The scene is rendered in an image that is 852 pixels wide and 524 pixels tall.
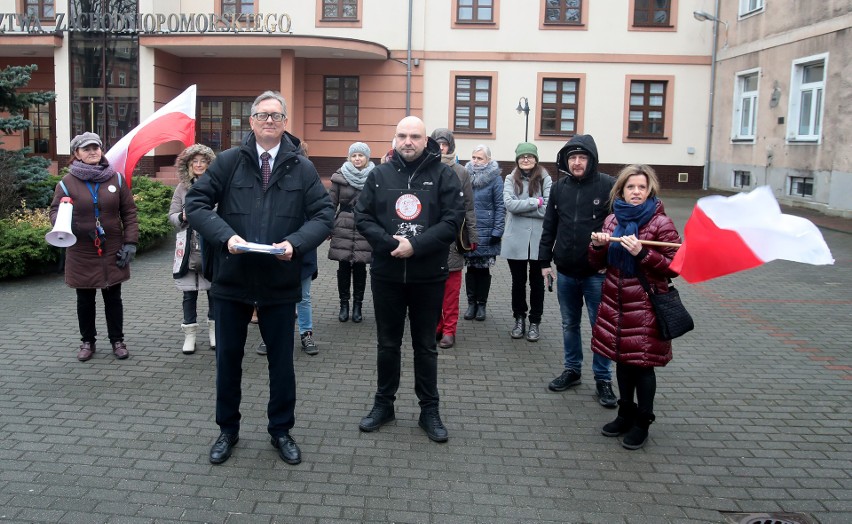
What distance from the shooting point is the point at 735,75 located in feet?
78.3

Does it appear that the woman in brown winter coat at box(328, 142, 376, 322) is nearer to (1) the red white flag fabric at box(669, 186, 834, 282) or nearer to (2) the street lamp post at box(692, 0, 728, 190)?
(1) the red white flag fabric at box(669, 186, 834, 282)

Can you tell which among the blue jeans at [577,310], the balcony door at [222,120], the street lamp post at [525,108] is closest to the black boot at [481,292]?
the blue jeans at [577,310]

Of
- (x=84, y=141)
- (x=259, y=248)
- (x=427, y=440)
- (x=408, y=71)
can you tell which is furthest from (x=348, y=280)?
(x=408, y=71)

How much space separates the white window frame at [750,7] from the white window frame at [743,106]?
1.70 metres

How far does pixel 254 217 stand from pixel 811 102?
62.5 feet

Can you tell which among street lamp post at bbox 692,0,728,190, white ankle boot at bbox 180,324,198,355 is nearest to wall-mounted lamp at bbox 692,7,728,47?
street lamp post at bbox 692,0,728,190

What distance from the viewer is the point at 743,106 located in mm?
23844

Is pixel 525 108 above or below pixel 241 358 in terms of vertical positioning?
above

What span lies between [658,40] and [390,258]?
23601 millimetres

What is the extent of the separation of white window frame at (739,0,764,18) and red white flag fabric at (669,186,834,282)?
21.1 m

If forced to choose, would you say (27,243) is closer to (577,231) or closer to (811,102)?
(577,231)

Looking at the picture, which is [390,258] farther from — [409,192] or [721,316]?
[721,316]

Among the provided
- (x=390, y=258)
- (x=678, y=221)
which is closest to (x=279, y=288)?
(x=390, y=258)

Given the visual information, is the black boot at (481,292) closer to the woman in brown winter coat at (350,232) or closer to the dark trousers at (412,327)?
the woman in brown winter coat at (350,232)
